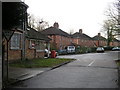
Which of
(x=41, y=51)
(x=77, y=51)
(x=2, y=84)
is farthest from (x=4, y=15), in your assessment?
(x=77, y=51)

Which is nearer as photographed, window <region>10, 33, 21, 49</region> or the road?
the road

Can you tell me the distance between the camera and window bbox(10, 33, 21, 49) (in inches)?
928

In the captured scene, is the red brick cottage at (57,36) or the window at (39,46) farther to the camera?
the red brick cottage at (57,36)

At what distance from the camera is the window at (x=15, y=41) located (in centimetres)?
2357

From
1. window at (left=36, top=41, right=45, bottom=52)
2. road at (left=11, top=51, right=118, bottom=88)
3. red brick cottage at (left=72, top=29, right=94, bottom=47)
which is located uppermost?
red brick cottage at (left=72, top=29, right=94, bottom=47)

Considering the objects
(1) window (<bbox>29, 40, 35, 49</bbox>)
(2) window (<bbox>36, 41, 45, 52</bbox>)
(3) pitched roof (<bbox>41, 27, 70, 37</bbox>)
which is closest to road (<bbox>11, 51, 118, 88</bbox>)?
(1) window (<bbox>29, 40, 35, 49</bbox>)

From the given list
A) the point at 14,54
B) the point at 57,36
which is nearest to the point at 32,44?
the point at 14,54

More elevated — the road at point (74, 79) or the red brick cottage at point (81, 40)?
the red brick cottage at point (81, 40)

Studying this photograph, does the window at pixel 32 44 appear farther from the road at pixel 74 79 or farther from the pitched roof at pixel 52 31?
the pitched roof at pixel 52 31

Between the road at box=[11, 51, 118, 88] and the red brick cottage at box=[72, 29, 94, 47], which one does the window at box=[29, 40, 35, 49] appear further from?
the red brick cottage at box=[72, 29, 94, 47]

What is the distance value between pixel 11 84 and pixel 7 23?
2.73 meters

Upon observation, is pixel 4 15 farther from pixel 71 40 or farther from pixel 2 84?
pixel 71 40

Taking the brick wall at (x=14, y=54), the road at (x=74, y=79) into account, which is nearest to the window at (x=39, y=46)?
the brick wall at (x=14, y=54)

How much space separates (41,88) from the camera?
10.1 meters
